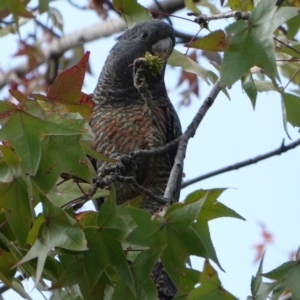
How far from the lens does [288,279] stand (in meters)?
2.06

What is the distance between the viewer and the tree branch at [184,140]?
2.07 m

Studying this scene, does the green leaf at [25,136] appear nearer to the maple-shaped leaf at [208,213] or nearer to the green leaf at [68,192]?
the green leaf at [68,192]

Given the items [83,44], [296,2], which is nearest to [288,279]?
[296,2]

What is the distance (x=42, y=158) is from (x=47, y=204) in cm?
12

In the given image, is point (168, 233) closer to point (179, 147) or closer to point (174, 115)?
point (179, 147)

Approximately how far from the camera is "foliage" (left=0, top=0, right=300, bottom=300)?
1.79m

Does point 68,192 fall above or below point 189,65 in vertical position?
below

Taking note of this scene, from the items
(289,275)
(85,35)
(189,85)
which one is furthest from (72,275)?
(189,85)

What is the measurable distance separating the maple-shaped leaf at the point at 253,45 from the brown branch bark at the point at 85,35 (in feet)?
8.99

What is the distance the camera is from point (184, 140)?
2.37 m

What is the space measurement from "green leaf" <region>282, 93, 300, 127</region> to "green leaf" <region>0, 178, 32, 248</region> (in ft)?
3.20

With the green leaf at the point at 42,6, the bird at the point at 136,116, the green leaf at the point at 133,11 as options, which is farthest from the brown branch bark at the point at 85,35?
the green leaf at the point at 133,11

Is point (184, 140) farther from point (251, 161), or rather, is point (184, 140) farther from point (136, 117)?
point (251, 161)

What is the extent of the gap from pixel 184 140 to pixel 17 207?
27.4 inches
